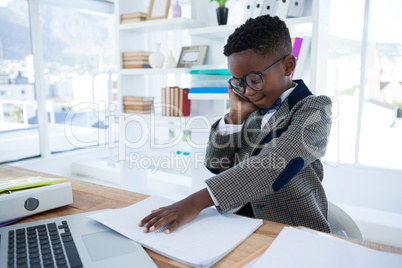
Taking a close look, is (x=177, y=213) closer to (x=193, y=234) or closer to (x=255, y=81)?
(x=193, y=234)

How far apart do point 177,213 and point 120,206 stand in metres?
0.25

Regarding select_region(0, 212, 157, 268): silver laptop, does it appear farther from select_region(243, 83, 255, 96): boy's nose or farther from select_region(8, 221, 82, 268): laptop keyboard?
select_region(243, 83, 255, 96): boy's nose

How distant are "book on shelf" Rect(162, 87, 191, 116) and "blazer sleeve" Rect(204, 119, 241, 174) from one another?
1.40 m

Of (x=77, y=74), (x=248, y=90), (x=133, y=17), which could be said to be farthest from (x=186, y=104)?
(x=77, y=74)

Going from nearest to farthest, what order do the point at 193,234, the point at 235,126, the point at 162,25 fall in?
the point at 193,234, the point at 235,126, the point at 162,25

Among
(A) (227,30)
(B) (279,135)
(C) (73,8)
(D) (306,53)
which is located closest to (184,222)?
(B) (279,135)

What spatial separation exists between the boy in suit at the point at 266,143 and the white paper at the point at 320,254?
20 centimetres

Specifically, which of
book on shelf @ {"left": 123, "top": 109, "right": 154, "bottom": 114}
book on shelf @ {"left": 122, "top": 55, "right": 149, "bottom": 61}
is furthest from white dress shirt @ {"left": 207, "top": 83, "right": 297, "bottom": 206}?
book on shelf @ {"left": 122, "top": 55, "right": 149, "bottom": 61}

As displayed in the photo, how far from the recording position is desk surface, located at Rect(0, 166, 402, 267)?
0.64 metres

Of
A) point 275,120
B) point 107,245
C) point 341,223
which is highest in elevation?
point 275,120

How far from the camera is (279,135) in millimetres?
1023

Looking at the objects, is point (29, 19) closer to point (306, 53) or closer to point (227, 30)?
point (227, 30)

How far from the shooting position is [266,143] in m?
1.05

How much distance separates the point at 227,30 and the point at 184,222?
5.97ft
